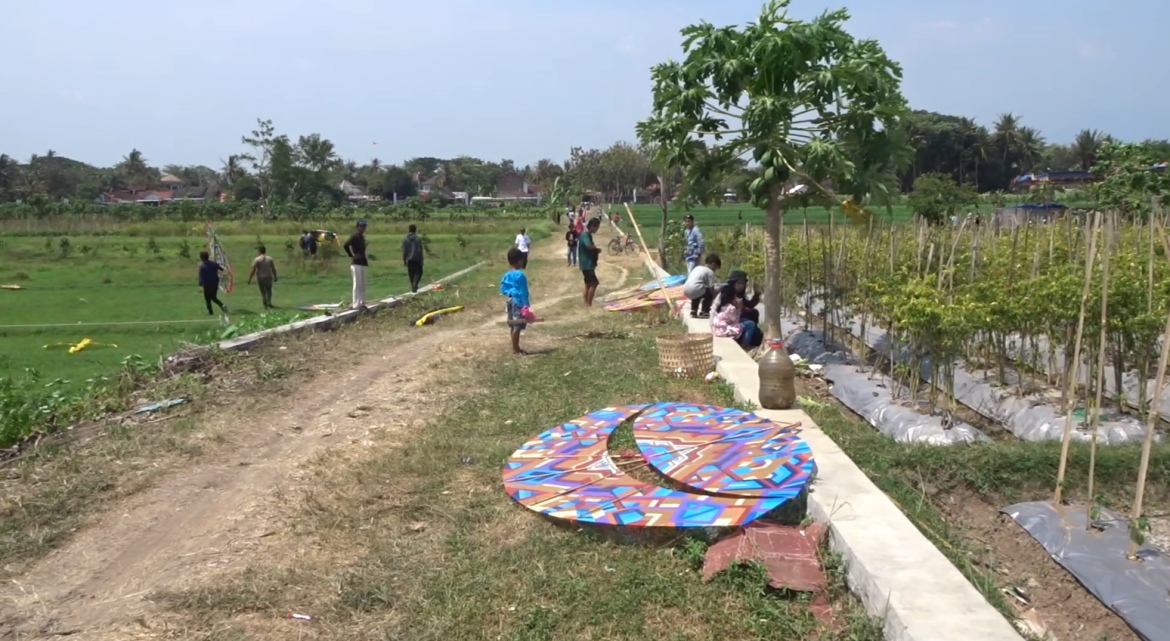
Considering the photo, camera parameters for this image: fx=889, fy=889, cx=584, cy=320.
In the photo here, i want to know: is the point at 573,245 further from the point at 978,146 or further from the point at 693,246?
the point at 978,146

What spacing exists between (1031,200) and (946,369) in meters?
30.3

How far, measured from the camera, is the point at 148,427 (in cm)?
668

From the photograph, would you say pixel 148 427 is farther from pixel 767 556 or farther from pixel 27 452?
pixel 767 556

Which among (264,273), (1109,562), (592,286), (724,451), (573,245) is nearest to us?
(1109,562)

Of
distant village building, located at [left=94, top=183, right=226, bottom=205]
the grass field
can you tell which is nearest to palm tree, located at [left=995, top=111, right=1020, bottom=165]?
the grass field

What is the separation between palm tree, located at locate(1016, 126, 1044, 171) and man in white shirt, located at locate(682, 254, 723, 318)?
5968 cm

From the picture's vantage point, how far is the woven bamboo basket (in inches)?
306

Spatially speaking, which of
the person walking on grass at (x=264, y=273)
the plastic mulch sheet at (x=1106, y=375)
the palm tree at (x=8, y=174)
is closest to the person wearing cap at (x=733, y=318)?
the plastic mulch sheet at (x=1106, y=375)

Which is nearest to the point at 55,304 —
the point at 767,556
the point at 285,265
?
the point at 285,265

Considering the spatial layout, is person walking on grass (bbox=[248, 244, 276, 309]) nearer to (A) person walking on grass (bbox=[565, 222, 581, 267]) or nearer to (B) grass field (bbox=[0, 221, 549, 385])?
(B) grass field (bbox=[0, 221, 549, 385])

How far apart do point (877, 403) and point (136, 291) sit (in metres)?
17.6

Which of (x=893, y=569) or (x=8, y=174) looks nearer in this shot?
(x=893, y=569)

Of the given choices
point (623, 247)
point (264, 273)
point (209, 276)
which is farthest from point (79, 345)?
point (623, 247)

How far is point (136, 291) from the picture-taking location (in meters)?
19.8
